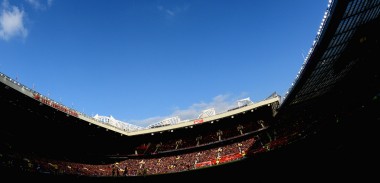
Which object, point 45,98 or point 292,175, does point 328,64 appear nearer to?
point 292,175

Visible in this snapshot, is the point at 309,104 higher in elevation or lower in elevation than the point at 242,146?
higher

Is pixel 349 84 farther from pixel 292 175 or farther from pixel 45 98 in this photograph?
pixel 45 98

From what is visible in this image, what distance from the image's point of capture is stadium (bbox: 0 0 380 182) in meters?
19.1

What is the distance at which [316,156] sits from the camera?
23266 mm

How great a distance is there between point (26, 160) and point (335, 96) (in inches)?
1177

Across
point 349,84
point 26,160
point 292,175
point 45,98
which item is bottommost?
point 292,175

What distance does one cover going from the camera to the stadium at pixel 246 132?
19.1 meters

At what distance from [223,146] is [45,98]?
897 inches

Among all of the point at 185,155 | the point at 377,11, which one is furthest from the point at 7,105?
the point at 377,11

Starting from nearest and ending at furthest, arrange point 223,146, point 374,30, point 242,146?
point 374,30 → point 242,146 → point 223,146

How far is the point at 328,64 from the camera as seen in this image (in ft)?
77.4

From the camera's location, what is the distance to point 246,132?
131 feet

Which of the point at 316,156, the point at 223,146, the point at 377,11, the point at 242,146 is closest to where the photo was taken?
the point at 377,11

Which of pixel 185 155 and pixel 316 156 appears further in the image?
pixel 185 155
